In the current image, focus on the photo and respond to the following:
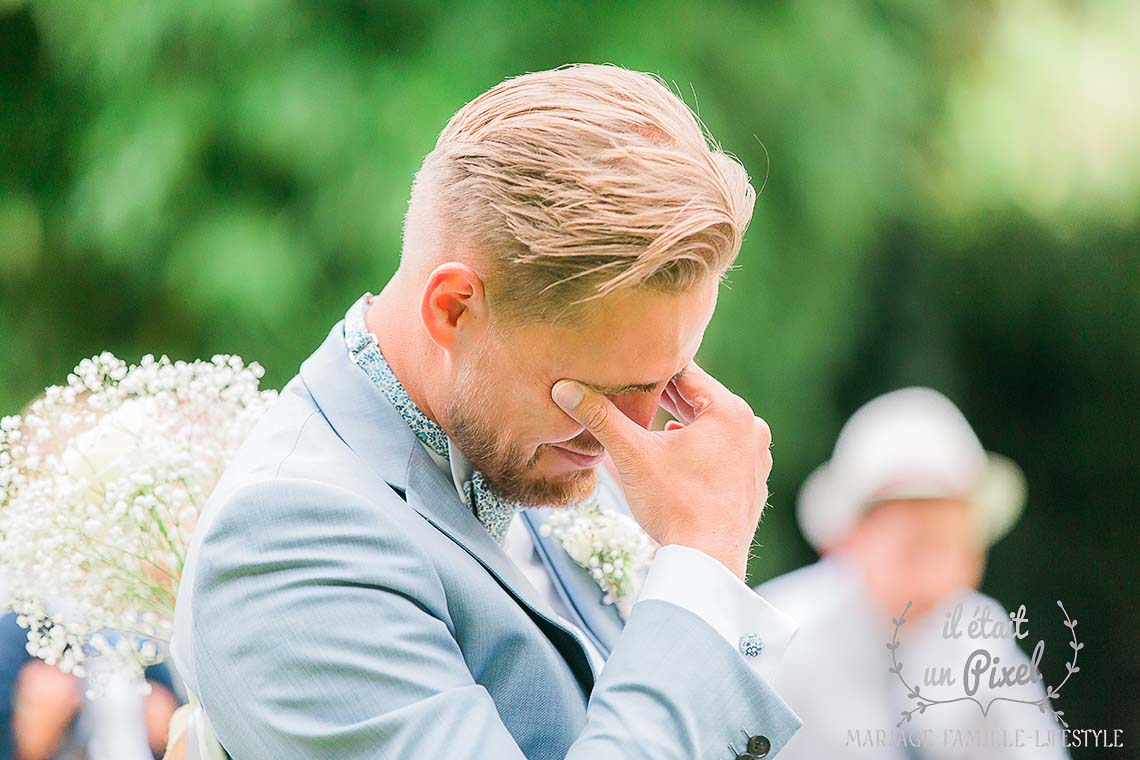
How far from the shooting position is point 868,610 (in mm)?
3691

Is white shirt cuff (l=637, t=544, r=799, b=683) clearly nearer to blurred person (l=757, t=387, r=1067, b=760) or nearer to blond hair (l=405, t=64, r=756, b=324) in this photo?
blond hair (l=405, t=64, r=756, b=324)

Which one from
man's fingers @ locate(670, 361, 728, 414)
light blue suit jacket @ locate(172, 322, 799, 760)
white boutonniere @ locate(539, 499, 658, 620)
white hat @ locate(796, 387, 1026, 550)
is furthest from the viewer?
white hat @ locate(796, 387, 1026, 550)

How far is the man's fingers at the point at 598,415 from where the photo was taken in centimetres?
153

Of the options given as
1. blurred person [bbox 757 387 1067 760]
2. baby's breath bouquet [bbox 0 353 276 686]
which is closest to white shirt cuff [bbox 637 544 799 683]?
baby's breath bouquet [bbox 0 353 276 686]

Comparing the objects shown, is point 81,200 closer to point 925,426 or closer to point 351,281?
point 351,281

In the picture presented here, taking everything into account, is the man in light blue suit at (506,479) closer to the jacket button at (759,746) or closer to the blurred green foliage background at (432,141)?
the jacket button at (759,746)

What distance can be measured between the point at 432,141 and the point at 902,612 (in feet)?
6.81

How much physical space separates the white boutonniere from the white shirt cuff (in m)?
0.40

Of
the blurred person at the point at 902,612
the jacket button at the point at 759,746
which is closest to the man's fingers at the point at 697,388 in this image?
the jacket button at the point at 759,746

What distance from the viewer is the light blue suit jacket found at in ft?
4.31

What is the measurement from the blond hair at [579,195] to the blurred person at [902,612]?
2.02 metres

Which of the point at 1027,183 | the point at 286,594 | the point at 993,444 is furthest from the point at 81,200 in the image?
the point at 993,444

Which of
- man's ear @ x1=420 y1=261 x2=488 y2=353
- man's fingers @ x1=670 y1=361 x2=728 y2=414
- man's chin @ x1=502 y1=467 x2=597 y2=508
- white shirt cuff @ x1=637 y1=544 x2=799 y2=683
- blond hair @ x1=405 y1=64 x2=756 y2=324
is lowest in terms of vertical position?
white shirt cuff @ x1=637 y1=544 x2=799 y2=683

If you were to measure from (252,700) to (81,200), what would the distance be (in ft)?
10.1
